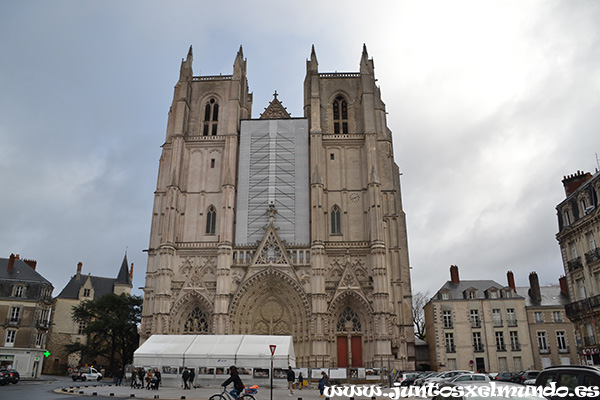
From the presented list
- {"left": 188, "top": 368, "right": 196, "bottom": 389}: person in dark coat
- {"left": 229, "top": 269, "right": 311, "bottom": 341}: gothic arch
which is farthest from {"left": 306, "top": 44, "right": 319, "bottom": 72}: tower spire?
{"left": 188, "top": 368, "right": 196, "bottom": 389}: person in dark coat

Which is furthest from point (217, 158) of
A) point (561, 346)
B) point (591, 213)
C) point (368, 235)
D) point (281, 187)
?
point (561, 346)

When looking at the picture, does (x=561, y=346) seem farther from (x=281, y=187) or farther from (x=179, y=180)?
(x=179, y=180)

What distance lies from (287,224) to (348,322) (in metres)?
8.37

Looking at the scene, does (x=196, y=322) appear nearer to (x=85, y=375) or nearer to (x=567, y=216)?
(x=85, y=375)

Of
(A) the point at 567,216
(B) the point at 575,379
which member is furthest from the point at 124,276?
(B) the point at 575,379

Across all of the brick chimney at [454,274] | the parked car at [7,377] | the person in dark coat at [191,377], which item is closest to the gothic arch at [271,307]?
the person in dark coat at [191,377]

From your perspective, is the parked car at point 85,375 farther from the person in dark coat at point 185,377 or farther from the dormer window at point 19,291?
the person in dark coat at point 185,377

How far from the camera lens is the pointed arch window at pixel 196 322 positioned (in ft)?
107

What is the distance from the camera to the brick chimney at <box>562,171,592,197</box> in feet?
90.2

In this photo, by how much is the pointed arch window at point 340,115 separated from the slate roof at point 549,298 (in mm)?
21682

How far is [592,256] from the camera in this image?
23734mm

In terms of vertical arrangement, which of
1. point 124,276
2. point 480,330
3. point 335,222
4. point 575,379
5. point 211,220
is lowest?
point 575,379

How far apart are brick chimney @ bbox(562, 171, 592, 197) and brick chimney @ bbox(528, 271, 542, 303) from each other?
15.8 m

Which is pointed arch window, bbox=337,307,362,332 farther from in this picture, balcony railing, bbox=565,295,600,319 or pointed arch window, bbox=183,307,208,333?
balcony railing, bbox=565,295,600,319
